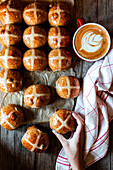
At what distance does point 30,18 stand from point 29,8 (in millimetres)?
76

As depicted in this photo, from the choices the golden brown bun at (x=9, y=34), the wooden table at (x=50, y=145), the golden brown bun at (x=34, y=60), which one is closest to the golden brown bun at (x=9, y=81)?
the golden brown bun at (x=34, y=60)

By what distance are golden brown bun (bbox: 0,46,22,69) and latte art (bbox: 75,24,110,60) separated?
446 millimetres

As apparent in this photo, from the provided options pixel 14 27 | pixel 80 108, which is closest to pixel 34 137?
pixel 80 108

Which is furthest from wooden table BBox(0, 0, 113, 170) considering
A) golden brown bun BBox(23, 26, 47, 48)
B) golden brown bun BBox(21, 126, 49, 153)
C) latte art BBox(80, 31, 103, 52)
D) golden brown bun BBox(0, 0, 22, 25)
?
golden brown bun BBox(0, 0, 22, 25)

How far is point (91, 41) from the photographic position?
49.1 inches

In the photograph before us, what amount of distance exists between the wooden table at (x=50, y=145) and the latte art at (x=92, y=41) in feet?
0.56

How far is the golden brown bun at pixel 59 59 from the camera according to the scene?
1.31 metres

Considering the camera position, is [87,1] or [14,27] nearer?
[14,27]

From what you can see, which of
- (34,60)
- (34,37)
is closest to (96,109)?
(34,60)

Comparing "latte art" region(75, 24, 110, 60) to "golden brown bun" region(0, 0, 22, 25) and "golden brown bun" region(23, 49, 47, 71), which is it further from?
"golden brown bun" region(0, 0, 22, 25)

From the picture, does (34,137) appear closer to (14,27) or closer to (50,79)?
(50,79)

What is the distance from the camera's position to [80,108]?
137 centimetres

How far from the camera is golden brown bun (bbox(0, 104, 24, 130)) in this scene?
131cm

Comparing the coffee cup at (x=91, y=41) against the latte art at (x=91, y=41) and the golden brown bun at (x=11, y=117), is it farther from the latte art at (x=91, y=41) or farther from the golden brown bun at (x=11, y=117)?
the golden brown bun at (x=11, y=117)
